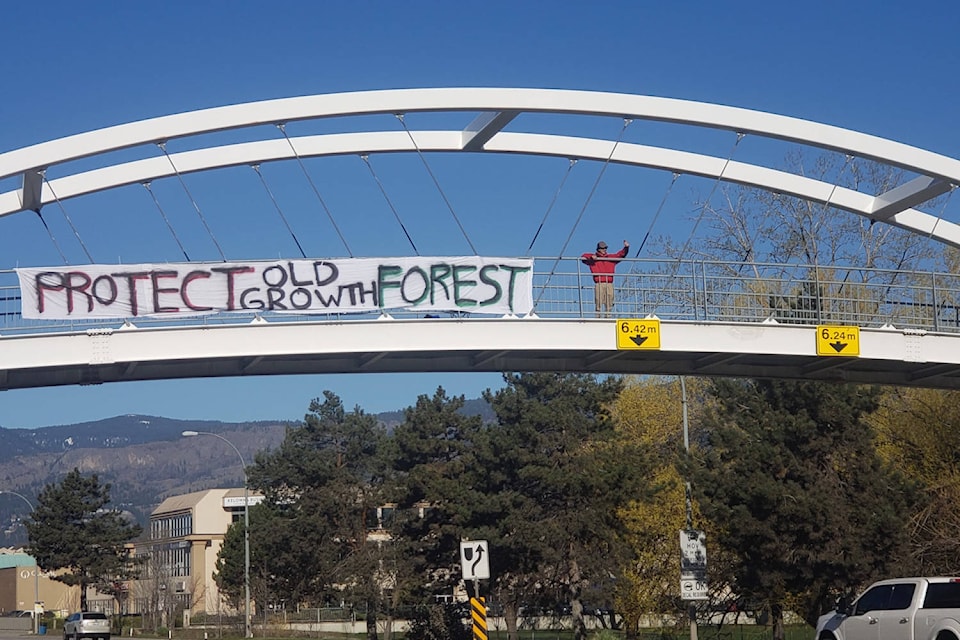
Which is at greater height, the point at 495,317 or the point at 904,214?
the point at 904,214

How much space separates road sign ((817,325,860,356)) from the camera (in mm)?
26750

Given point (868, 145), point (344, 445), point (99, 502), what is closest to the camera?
point (868, 145)

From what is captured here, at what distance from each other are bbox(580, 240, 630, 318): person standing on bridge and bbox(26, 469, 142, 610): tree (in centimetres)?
7289

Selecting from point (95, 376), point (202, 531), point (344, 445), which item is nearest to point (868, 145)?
point (95, 376)

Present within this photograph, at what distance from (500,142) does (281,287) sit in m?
6.64

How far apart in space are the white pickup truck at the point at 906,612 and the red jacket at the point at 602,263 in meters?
8.07

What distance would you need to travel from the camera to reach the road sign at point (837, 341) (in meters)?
26.8

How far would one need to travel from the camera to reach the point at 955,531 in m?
35.4

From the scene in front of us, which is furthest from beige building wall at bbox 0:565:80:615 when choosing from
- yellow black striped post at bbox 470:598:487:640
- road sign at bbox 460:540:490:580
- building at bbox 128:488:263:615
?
road sign at bbox 460:540:490:580

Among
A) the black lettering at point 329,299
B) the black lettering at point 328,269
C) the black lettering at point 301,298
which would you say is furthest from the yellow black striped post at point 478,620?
the black lettering at point 328,269

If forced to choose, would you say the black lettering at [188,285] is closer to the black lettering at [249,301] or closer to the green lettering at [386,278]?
the black lettering at [249,301]

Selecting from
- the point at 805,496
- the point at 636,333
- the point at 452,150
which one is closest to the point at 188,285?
the point at 452,150

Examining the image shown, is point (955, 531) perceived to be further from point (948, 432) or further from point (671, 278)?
point (671, 278)

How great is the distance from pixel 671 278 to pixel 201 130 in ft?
31.5
